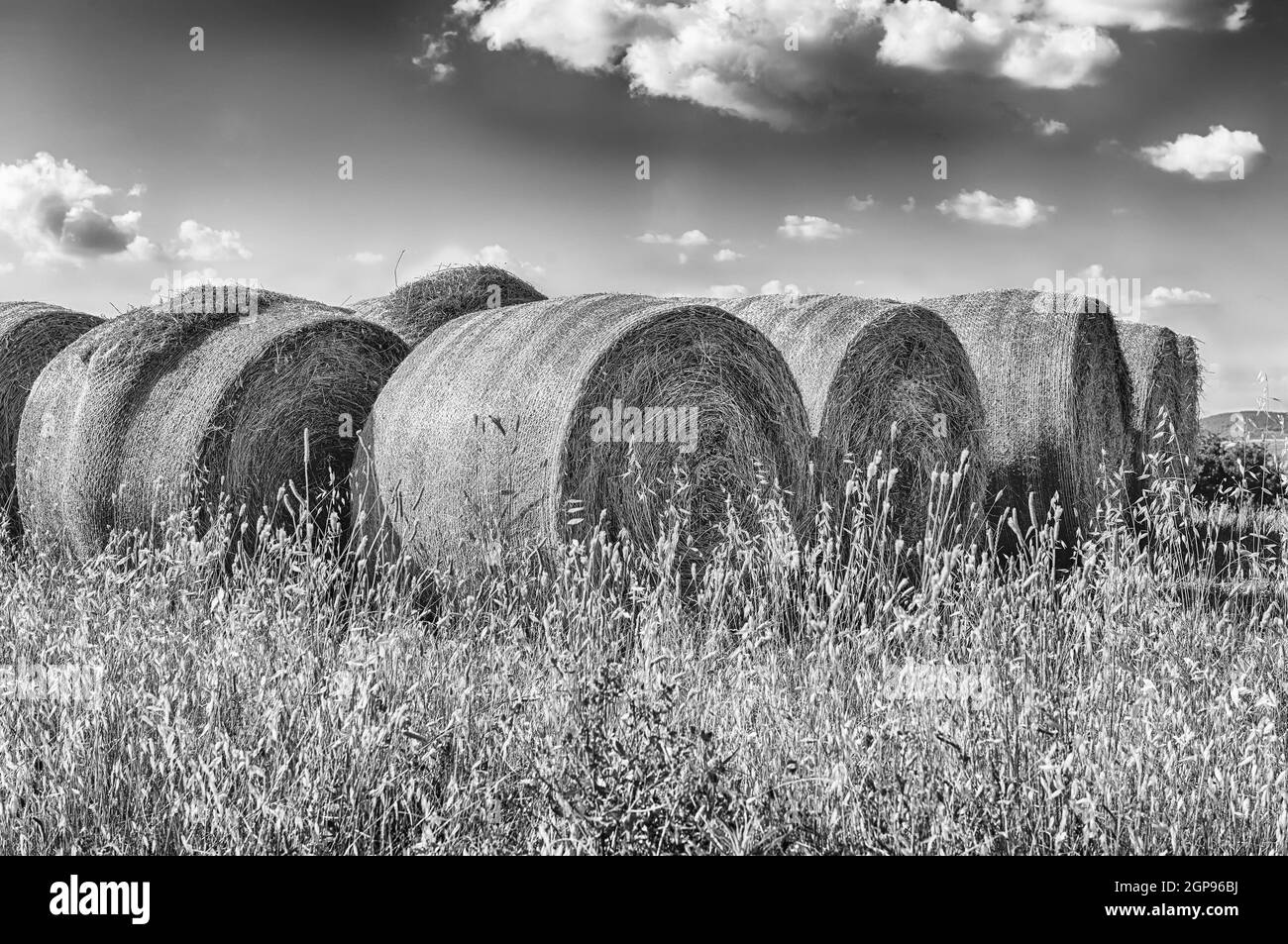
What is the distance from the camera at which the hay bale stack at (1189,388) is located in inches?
488

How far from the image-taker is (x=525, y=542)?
19.3 feet

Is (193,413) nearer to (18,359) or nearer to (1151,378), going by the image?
(18,359)

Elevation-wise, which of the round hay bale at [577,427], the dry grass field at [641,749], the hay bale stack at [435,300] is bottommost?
the dry grass field at [641,749]

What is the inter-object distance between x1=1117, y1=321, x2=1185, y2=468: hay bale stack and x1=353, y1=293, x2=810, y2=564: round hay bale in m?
5.67

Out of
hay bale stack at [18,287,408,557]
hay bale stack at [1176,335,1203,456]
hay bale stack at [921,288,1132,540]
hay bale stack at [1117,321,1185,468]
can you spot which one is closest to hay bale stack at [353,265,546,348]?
hay bale stack at [18,287,408,557]

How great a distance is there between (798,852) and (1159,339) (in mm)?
10501

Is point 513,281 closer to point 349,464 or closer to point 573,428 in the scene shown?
point 349,464

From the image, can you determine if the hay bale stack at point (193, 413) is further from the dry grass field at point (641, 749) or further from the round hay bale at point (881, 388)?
the dry grass field at point (641, 749)

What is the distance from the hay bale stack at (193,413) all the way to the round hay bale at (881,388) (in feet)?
9.04

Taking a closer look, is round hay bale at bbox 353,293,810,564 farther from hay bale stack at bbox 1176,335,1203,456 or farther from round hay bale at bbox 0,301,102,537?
hay bale stack at bbox 1176,335,1203,456

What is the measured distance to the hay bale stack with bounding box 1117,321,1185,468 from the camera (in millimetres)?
11391

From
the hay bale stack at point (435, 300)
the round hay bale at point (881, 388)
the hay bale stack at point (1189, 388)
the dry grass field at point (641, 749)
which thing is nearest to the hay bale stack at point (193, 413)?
the hay bale stack at point (435, 300)

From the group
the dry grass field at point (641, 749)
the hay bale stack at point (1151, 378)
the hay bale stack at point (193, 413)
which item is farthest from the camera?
the hay bale stack at point (1151, 378)

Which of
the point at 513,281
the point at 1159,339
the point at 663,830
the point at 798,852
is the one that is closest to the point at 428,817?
the point at 663,830
